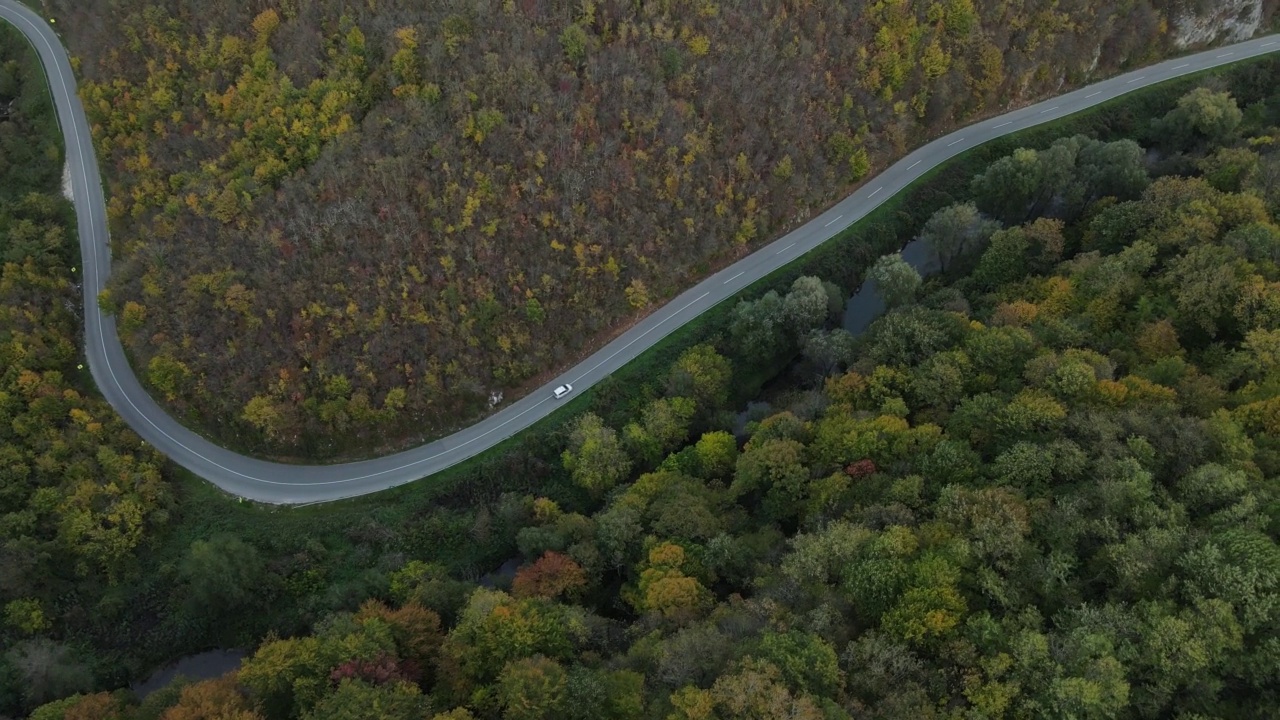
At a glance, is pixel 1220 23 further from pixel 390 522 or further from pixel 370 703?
pixel 370 703

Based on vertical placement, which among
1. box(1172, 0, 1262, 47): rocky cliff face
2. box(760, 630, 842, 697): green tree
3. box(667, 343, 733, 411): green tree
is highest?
box(1172, 0, 1262, 47): rocky cliff face

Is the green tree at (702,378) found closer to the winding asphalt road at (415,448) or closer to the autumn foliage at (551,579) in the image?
the winding asphalt road at (415,448)

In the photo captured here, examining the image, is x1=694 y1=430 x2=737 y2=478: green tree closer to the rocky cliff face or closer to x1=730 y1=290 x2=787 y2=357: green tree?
x1=730 y1=290 x2=787 y2=357: green tree

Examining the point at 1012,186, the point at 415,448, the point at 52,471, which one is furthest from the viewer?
the point at 1012,186

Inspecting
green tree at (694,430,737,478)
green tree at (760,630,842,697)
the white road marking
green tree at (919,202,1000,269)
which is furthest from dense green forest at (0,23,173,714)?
green tree at (919,202,1000,269)

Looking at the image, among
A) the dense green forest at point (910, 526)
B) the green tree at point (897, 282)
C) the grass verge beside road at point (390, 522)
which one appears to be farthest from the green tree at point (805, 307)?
the grass verge beside road at point (390, 522)

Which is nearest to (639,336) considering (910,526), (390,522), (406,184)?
(406,184)

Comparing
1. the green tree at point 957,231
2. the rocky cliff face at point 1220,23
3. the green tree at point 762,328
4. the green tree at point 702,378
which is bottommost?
the green tree at point 702,378
